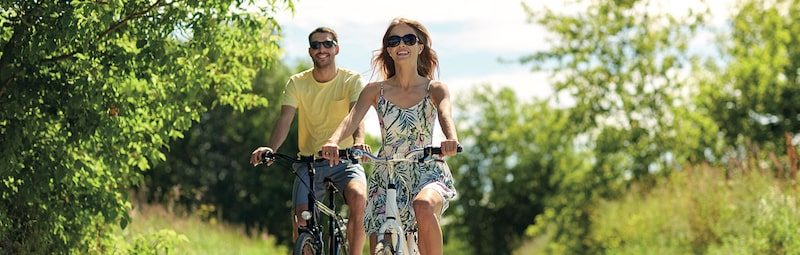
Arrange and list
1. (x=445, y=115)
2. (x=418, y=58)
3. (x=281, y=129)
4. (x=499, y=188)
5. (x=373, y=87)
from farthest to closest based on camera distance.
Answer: (x=499, y=188) < (x=281, y=129) < (x=418, y=58) < (x=373, y=87) < (x=445, y=115)

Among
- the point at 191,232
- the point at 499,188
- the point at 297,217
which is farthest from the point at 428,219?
the point at 499,188

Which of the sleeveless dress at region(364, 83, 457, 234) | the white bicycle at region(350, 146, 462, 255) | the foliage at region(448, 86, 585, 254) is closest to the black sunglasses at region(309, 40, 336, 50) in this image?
the sleeveless dress at region(364, 83, 457, 234)

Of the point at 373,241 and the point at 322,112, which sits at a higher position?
the point at 322,112

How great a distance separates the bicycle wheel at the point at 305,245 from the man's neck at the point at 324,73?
1.28 meters

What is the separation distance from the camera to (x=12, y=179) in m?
11.7

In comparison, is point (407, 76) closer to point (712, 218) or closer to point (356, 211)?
point (356, 211)

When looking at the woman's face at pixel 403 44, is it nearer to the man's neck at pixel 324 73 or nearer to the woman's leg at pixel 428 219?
the woman's leg at pixel 428 219

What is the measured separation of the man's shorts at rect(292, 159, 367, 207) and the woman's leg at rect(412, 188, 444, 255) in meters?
1.60

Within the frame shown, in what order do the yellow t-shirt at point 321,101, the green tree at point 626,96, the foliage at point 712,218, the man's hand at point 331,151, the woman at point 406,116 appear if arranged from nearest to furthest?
the man's hand at point 331,151 < the woman at point 406,116 < the yellow t-shirt at point 321,101 < the foliage at point 712,218 < the green tree at point 626,96

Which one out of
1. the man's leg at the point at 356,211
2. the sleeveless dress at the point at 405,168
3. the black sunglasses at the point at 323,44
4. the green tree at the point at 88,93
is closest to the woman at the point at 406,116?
the sleeveless dress at the point at 405,168

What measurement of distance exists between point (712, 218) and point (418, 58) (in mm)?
10436

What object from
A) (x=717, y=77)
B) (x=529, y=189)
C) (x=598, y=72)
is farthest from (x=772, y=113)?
A: (x=529, y=189)

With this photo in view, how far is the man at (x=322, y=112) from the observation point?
9.38 m

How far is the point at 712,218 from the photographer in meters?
18.2
